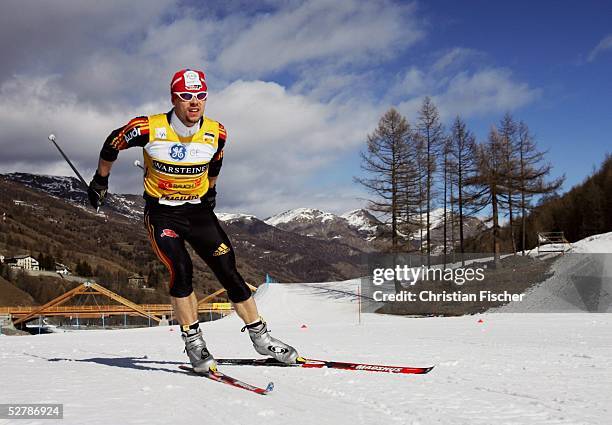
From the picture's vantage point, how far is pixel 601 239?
3312 centimetres

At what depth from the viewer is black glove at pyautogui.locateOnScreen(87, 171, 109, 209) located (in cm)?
524

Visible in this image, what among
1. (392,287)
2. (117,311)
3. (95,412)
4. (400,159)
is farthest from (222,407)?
(117,311)

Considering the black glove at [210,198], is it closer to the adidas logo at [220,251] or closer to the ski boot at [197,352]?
the adidas logo at [220,251]

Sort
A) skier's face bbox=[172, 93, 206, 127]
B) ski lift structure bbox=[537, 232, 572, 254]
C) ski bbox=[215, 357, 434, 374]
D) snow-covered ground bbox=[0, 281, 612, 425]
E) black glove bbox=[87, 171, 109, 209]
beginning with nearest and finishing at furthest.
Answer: snow-covered ground bbox=[0, 281, 612, 425], ski bbox=[215, 357, 434, 374], skier's face bbox=[172, 93, 206, 127], black glove bbox=[87, 171, 109, 209], ski lift structure bbox=[537, 232, 572, 254]

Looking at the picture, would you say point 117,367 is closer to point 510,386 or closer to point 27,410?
point 27,410

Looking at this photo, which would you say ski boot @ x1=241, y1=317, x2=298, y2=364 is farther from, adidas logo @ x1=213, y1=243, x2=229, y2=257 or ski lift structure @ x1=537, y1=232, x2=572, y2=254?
ski lift structure @ x1=537, y1=232, x2=572, y2=254

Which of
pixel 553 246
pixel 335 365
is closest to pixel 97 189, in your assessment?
pixel 335 365

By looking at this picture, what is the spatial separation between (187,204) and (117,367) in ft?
5.87

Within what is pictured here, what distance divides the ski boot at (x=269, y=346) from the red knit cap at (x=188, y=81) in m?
2.36

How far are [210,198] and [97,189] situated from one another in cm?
109

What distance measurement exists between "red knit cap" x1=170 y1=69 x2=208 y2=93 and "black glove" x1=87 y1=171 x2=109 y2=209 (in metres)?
1.09

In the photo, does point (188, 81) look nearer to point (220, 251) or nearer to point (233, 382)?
point (220, 251)

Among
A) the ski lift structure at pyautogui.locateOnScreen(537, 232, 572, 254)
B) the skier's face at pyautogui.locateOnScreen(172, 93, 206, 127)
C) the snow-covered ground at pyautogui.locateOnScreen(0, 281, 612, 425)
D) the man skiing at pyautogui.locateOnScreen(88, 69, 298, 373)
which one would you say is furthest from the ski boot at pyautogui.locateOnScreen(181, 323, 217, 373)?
the ski lift structure at pyautogui.locateOnScreen(537, 232, 572, 254)

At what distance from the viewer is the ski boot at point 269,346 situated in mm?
5312
